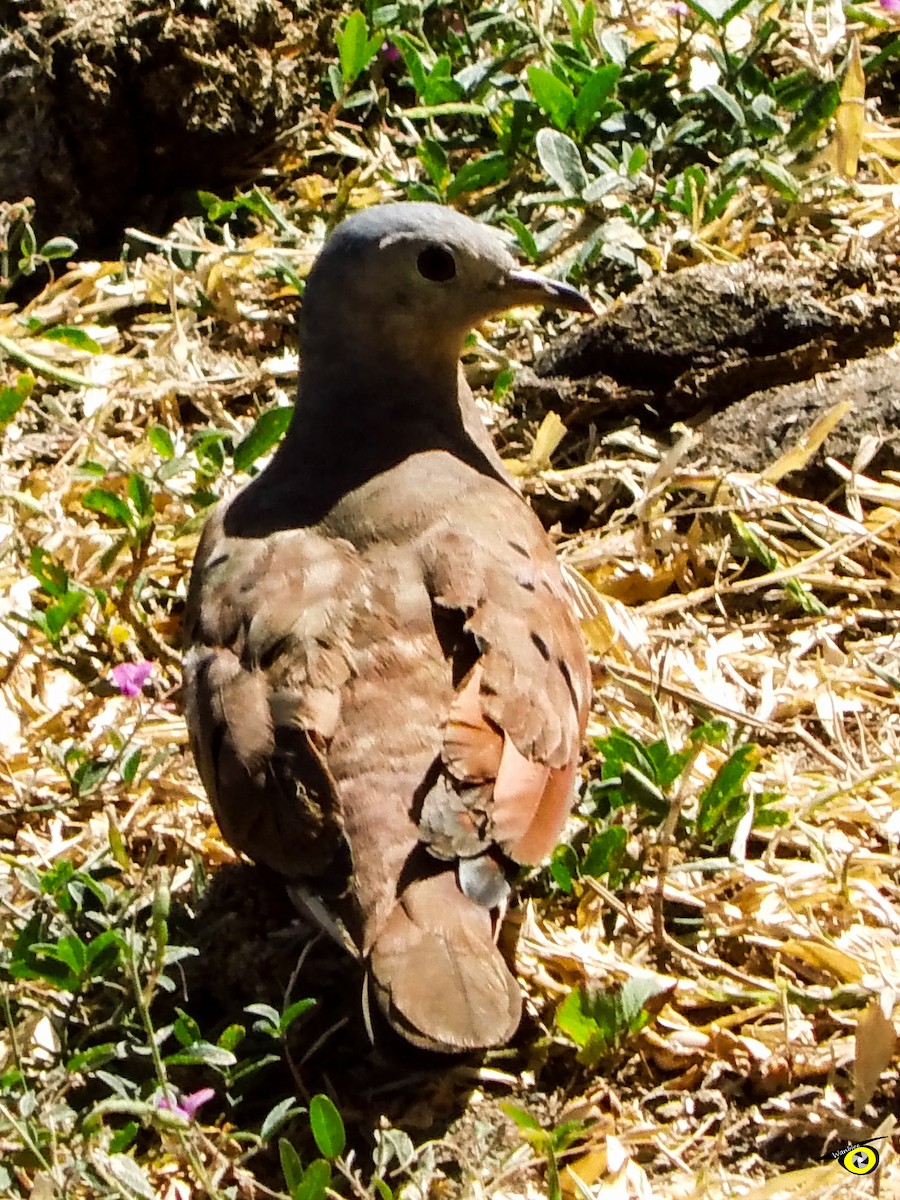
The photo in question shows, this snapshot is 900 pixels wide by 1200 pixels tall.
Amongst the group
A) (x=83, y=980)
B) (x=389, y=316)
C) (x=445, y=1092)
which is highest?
(x=389, y=316)

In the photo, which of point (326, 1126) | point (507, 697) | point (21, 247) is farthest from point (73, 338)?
point (326, 1126)

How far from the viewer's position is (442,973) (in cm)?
249

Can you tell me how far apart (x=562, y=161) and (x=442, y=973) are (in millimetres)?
3091

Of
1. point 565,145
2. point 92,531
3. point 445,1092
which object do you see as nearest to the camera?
point 445,1092

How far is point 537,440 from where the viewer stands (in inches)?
172

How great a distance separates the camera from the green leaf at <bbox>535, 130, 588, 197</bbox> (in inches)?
190

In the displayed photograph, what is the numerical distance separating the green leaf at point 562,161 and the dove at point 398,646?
116cm

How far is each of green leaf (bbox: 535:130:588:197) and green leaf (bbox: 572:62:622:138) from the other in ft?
0.28

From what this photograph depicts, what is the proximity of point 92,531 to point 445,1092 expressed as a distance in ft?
6.67

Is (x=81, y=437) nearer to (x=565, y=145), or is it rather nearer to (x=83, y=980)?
(x=565, y=145)

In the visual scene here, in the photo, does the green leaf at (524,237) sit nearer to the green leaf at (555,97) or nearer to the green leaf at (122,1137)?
the green leaf at (555,97)

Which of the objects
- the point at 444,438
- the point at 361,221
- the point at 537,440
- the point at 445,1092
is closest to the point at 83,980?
the point at 445,1092

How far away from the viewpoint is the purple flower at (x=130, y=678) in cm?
365

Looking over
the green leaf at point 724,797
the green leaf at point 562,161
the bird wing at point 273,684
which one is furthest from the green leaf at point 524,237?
the green leaf at point 724,797
